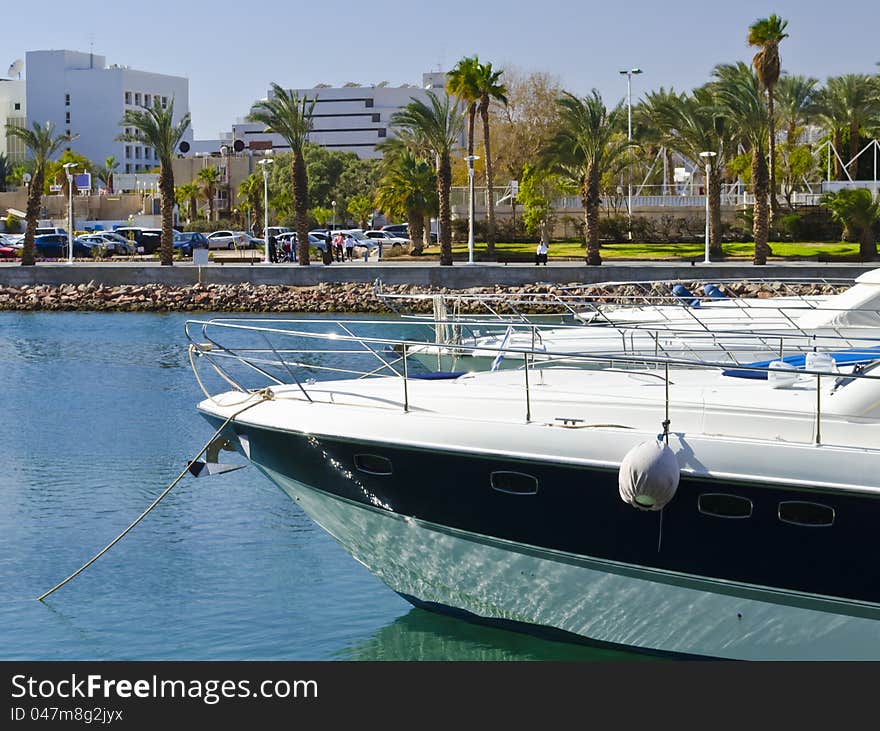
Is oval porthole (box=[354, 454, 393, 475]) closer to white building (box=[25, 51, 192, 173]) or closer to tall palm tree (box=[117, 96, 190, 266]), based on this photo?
tall palm tree (box=[117, 96, 190, 266])

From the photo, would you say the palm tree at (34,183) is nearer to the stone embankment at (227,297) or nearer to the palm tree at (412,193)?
the stone embankment at (227,297)

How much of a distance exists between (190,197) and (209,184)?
2.48m

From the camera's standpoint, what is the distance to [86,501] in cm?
1644

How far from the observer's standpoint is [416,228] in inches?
2346

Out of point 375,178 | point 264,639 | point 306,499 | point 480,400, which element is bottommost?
point 264,639

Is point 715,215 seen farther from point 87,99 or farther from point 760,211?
point 87,99

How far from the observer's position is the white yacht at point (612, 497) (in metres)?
8.43

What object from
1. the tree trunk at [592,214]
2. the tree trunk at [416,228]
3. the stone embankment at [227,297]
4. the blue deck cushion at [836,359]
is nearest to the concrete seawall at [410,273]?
the stone embankment at [227,297]

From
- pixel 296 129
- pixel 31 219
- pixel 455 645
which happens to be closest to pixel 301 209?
pixel 296 129

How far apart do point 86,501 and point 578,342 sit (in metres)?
7.22

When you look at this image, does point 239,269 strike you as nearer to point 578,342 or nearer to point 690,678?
point 578,342

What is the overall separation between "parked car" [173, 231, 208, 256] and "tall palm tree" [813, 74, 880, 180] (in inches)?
1202

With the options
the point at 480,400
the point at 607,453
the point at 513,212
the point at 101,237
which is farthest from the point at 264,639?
the point at 101,237

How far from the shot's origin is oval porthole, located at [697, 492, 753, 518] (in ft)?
28.0
